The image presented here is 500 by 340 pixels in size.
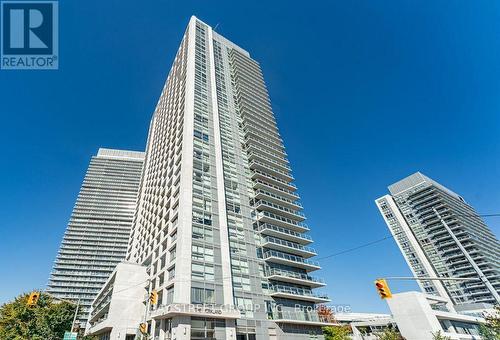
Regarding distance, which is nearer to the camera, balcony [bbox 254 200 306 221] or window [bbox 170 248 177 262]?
window [bbox 170 248 177 262]

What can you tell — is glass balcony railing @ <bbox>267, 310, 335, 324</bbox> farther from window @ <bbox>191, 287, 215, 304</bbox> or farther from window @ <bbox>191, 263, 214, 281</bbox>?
window @ <bbox>191, 263, 214, 281</bbox>

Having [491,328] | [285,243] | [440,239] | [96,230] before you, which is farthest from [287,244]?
[96,230]

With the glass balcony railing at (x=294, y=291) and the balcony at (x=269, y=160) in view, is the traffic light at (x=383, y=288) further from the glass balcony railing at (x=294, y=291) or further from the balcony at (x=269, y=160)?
the balcony at (x=269, y=160)

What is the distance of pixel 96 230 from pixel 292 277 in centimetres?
11380

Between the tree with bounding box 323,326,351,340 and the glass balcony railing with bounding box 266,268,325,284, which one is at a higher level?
the glass balcony railing with bounding box 266,268,325,284

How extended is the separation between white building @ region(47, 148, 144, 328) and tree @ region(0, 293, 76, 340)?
68002mm

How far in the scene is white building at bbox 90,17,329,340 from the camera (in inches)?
1281

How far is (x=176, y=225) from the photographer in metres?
37.6

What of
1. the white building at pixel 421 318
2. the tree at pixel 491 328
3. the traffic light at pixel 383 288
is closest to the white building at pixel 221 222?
the white building at pixel 421 318

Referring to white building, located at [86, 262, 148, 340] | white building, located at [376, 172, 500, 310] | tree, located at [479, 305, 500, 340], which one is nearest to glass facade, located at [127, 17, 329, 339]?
white building, located at [86, 262, 148, 340]

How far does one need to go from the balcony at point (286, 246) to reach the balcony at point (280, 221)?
117 inches

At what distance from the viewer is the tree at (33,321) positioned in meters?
39.5

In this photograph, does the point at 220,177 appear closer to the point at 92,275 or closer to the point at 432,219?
the point at 92,275

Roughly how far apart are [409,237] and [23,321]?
425 feet
